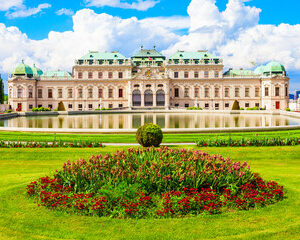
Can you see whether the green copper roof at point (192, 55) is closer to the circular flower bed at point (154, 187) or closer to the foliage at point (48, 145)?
the foliage at point (48, 145)

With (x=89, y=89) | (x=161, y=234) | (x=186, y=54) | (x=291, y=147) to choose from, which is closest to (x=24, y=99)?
(x=89, y=89)

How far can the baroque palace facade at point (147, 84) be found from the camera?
88000 mm

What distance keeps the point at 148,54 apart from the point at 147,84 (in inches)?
550

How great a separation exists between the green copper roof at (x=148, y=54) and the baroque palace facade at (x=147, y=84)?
498 cm

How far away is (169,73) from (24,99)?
41.5 m

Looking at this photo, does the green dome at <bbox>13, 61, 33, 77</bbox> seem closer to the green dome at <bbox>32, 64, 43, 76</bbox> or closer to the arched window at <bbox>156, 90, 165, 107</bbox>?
the green dome at <bbox>32, 64, 43, 76</bbox>

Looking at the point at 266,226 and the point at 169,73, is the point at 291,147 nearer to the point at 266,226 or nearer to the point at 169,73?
the point at 266,226

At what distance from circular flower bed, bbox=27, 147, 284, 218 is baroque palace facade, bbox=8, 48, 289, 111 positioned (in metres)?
77.2

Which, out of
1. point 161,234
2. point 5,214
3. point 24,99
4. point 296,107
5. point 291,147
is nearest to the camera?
point 161,234

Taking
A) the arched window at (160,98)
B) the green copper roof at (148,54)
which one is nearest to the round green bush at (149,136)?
the arched window at (160,98)

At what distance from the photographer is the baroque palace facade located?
88000mm

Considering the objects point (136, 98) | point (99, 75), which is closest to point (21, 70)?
point (99, 75)

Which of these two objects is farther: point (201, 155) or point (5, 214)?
point (201, 155)

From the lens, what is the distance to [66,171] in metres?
10.3
